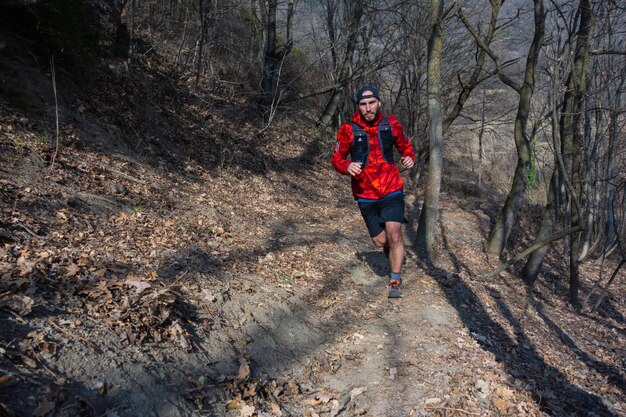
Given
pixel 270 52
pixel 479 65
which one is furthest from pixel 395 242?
pixel 270 52

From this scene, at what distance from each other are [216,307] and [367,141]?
250 cm

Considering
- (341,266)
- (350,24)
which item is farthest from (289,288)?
(350,24)

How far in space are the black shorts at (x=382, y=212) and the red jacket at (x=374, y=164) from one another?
0.09m

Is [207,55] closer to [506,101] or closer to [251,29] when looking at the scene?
[251,29]

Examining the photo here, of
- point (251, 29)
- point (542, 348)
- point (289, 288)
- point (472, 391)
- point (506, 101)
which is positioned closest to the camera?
point (472, 391)

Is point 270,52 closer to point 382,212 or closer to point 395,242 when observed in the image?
point 382,212

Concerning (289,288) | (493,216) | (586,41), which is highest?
(586,41)

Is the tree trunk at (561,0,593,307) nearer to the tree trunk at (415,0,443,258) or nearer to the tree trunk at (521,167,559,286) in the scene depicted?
the tree trunk at (521,167,559,286)

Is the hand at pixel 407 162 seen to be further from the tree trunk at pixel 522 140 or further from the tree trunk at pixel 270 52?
the tree trunk at pixel 270 52

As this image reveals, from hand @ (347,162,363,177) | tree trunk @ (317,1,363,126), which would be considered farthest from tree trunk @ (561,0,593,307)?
tree trunk @ (317,1,363,126)

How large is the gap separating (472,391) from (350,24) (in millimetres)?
14856

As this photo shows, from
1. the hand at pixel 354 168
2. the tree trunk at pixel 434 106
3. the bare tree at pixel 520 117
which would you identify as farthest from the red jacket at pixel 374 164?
the bare tree at pixel 520 117

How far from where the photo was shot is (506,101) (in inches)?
1185

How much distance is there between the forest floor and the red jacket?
130 centimetres
